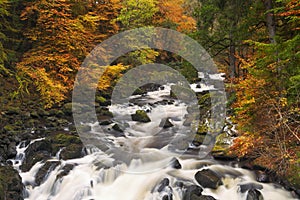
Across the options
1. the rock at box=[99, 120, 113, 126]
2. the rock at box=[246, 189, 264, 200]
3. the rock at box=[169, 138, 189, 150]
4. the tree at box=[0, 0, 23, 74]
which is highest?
the tree at box=[0, 0, 23, 74]

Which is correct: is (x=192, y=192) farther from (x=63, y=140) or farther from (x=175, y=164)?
(x=63, y=140)

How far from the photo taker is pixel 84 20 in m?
14.4

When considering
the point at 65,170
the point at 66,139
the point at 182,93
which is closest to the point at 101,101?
the point at 182,93

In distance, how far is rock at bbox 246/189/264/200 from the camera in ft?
23.2

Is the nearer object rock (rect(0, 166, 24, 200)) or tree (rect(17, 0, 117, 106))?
rock (rect(0, 166, 24, 200))

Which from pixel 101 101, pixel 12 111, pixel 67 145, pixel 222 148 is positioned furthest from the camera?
pixel 101 101

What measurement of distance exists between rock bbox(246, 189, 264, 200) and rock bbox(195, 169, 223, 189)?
90cm

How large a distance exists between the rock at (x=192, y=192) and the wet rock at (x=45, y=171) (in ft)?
14.8

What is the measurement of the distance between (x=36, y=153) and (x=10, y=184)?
219cm

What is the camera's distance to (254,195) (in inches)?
281

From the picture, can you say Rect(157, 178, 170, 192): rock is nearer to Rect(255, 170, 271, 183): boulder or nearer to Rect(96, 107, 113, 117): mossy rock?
Rect(255, 170, 271, 183): boulder

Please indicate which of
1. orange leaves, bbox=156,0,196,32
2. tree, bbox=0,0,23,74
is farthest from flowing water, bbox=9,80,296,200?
→ orange leaves, bbox=156,0,196,32

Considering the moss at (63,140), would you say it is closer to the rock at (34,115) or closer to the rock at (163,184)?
the rock at (34,115)

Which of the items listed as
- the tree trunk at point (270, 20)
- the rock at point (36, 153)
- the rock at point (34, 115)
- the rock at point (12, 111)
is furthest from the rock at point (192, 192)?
the rock at point (12, 111)
